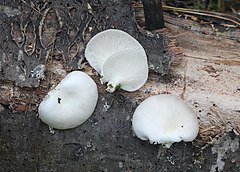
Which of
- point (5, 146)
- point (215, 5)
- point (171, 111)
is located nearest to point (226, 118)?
point (171, 111)

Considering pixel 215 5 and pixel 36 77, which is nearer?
pixel 36 77

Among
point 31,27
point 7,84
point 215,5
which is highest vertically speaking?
point 31,27

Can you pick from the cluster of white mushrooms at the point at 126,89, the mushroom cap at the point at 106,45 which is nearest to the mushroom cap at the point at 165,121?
the cluster of white mushrooms at the point at 126,89

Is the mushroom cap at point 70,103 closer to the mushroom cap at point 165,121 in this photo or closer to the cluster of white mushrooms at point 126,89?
the cluster of white mushrooms at point 126,89

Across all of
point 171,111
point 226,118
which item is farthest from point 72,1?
point 226,118

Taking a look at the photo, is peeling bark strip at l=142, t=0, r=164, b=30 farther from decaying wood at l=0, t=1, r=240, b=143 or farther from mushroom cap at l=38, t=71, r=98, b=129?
mushroom cap at l=38, t=71, r=98, b=129

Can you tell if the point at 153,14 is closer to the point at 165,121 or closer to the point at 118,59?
the point at 118,59

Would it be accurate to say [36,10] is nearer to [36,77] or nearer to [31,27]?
[31,27]

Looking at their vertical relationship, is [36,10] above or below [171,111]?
above
